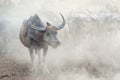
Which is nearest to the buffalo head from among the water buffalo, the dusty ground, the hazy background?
the water buffalo

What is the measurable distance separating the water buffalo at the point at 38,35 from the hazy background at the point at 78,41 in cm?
71

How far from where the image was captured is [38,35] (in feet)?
41.2

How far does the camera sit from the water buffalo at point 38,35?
12203 millimetres

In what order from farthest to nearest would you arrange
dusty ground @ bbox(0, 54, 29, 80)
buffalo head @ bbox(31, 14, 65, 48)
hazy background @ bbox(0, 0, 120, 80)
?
1. hazy background @ bbox(0, 0, 120, 80)
2. dusty ground @ bbox(0, 54, 29, 80)
3. buffalo head @ bbox(31, 14, 65, 48)

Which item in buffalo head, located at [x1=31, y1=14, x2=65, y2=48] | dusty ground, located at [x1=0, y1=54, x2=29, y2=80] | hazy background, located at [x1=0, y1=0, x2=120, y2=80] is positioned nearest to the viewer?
buffalo head, located at [x1=31, y1=14, x2=65, y2=48]

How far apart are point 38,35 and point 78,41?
351 cm

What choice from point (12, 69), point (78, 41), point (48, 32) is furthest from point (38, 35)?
point (78, 41)

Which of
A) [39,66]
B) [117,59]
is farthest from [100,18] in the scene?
[39,66]

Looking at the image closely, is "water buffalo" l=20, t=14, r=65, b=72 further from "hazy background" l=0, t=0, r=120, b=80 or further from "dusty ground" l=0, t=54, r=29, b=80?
"hazy background" l=0, t=0, r=120, b=80

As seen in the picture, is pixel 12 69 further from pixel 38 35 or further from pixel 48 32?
pixel 48 32

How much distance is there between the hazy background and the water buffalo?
0.71 meters

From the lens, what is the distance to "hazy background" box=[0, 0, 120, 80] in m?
12.8

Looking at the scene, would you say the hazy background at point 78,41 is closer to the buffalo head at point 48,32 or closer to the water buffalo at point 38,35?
the water buffalo at point 38,35

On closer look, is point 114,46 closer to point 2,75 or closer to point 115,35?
point 115,35
